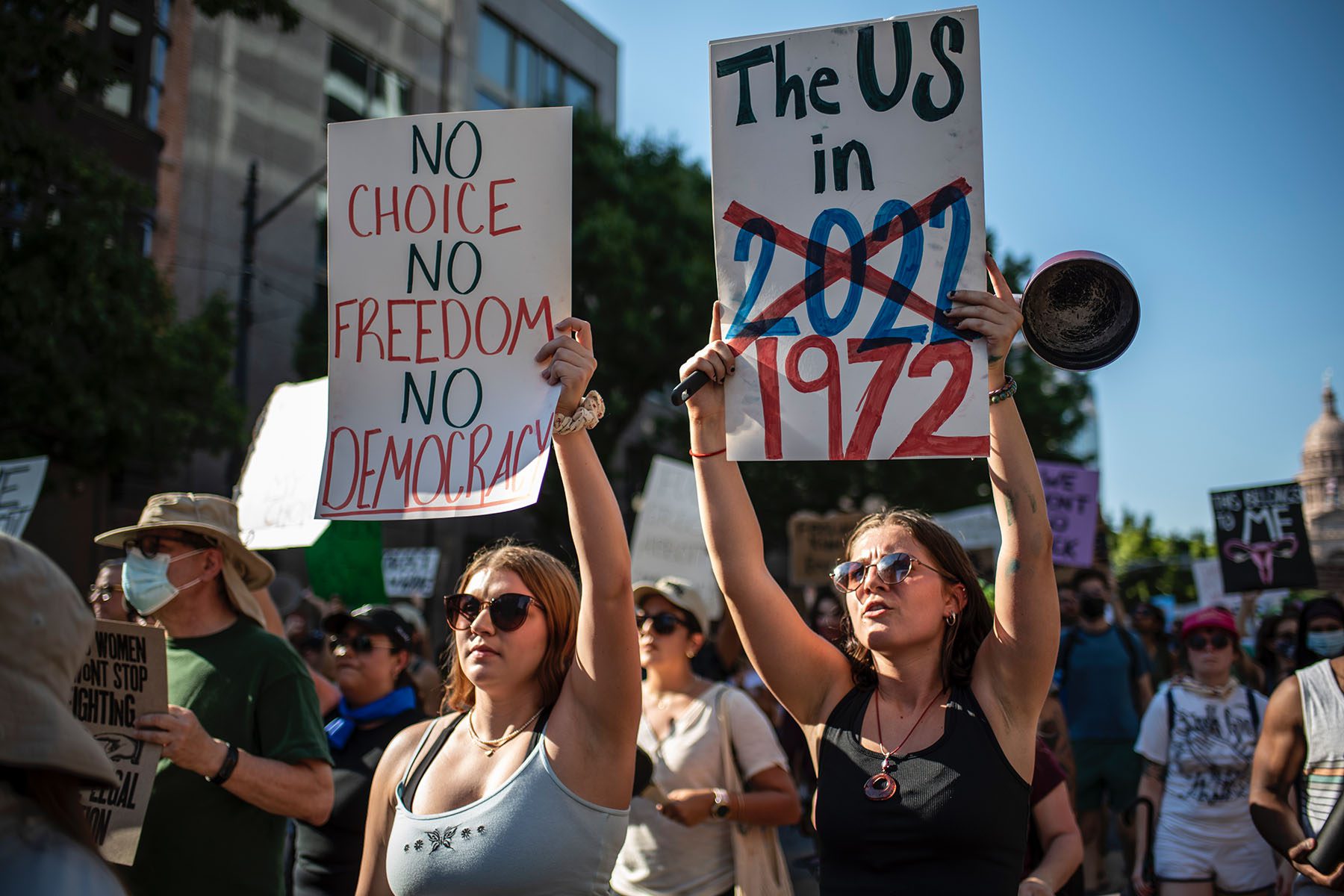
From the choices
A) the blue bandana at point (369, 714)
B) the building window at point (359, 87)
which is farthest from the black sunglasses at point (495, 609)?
the building window at point (359, 87)

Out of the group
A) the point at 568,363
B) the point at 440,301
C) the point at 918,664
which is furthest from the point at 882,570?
the point at 440,301

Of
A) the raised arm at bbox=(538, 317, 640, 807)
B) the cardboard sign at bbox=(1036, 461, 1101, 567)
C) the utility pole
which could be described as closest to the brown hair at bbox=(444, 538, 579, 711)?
the raised arm at bbox=(538, 317, 640, 807)

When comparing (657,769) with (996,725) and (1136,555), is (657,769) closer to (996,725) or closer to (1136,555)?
(996,725)

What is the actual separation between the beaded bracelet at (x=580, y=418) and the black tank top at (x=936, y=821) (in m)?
0.97

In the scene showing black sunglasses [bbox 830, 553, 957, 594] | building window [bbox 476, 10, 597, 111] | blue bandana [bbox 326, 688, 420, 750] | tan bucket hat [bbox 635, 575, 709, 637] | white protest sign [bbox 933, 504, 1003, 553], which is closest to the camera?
black sunglasses [bbox 830, 553, 957, 594]

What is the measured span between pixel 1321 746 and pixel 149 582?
12.6 feet

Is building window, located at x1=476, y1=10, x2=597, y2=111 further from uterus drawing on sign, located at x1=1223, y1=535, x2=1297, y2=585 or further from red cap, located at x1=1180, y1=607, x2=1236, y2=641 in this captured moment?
red cap, located at x1=1180, y1=607, x2=1236, y2=641

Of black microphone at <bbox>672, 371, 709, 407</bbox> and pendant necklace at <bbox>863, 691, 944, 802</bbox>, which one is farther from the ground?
black microphone at <bbox>672, 371, 709, 407</bbox>

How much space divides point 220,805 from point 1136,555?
6412cm

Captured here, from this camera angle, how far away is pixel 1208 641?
5832 mm

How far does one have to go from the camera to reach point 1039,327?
2.77 meters

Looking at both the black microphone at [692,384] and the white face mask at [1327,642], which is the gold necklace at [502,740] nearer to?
the black microphone at [692,384]

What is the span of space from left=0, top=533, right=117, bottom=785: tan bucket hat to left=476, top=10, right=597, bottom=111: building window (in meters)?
25.1

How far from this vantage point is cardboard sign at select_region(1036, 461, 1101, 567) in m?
9.68
